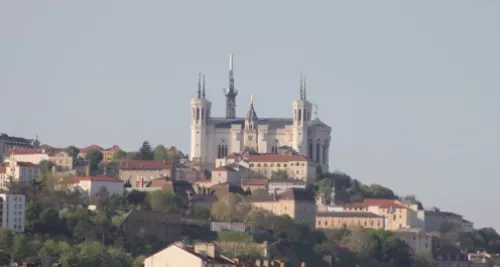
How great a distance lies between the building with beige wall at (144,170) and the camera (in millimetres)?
134875

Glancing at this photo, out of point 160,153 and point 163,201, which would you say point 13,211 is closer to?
point 163,201

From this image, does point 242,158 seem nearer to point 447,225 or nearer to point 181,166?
point 181,166

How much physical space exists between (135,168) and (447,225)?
20918 millimetres

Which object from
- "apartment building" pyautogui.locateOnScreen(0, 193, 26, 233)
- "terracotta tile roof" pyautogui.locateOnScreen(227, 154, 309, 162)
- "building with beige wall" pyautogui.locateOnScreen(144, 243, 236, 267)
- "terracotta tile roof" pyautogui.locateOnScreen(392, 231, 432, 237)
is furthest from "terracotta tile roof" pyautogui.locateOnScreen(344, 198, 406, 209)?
"building with beige wall" pyautogui.locateOnScreen(144, 243, 236, 267)

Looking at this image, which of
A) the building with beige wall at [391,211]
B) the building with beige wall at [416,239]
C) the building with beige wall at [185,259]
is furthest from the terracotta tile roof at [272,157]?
the building with beige wall at [185,259]

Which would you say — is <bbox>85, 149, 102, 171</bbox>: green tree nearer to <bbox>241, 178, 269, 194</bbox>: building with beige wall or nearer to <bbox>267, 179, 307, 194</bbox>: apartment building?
<bbox>241, 178, 269, 194</bbox>: building with beige wall

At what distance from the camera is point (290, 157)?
461 feet

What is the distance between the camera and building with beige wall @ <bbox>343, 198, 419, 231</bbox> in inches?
5374

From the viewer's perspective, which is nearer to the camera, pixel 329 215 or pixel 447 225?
pixel 329 215

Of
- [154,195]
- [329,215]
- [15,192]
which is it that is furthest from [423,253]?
[15,192]

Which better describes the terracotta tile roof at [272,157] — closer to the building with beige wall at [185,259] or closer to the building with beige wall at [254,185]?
the building with beige wall at [254,185]

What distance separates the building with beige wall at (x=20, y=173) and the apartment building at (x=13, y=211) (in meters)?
13.4

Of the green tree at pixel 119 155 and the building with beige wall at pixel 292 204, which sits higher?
the green tree at pixel 119 155

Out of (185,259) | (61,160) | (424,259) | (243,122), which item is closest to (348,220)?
(424,259)
